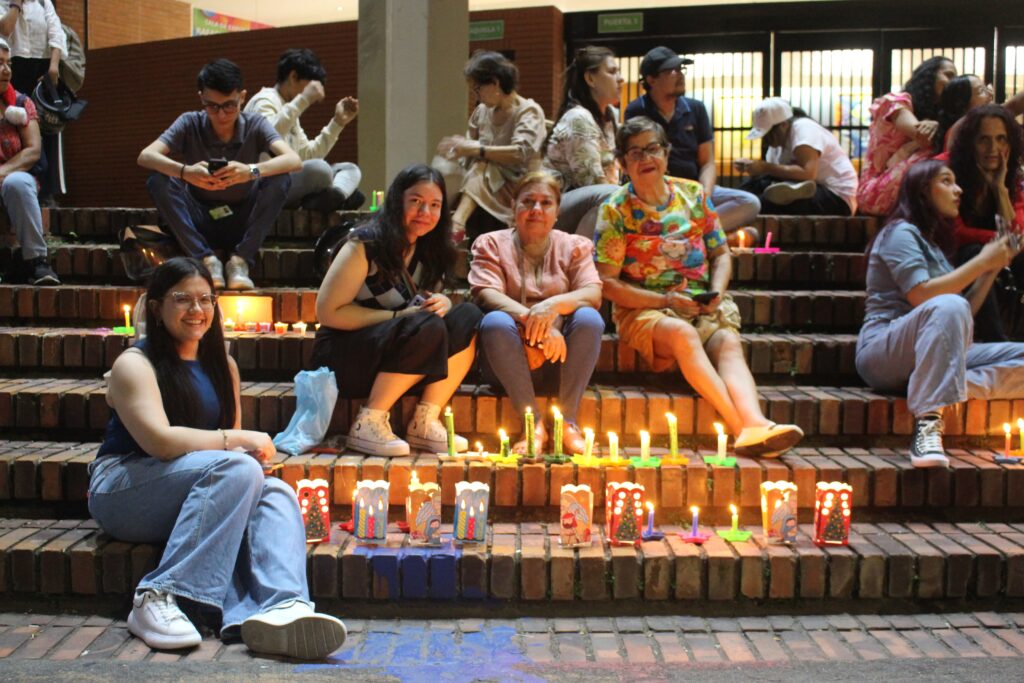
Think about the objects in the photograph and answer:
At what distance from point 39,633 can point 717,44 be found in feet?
26.5

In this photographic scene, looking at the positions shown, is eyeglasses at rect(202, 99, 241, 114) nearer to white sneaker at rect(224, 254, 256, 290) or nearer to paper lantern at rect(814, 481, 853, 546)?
white sneaker at rect(224, 254, 256, 290)

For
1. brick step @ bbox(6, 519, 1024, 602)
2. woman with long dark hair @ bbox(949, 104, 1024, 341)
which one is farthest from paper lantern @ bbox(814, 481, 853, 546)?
woman with long dark hair @ bbox(949, 104, 1024, 341)

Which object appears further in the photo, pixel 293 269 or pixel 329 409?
pixel 293 269

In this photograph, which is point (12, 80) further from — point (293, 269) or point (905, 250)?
point (905, 250)

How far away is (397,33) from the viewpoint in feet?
20.5

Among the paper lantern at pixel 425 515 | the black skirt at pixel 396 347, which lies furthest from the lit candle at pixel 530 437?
the paper lantern at pixel 425 515

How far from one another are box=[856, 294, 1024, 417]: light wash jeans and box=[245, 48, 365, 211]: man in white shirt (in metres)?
3.04

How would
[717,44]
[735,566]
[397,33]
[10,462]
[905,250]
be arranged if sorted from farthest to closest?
[717,44]
[397,33]
[905,250]
[10,462]
[735,566]

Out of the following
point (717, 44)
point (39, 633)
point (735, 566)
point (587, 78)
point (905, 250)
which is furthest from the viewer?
point (717, 44)

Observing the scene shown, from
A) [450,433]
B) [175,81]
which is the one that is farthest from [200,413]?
[175,81]

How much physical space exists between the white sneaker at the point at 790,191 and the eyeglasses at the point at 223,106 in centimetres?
306

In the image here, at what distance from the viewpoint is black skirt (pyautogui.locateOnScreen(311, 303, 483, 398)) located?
154 inches

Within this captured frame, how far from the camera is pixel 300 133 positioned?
650 centimetres

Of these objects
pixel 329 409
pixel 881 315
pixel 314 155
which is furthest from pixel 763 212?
pixel 329 409
